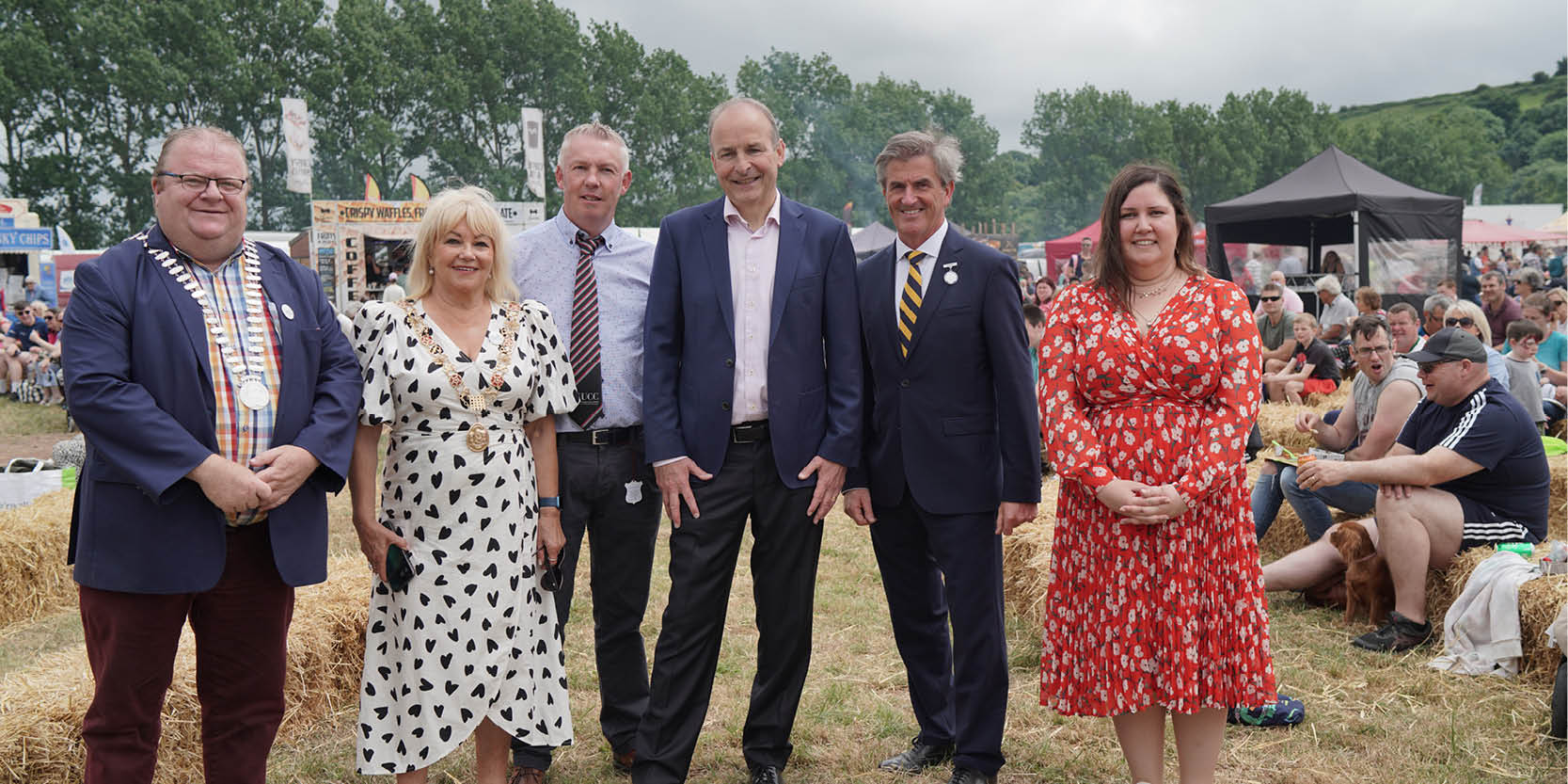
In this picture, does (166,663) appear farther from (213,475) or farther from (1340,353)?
(1340,353)

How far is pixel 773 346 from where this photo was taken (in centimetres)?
315

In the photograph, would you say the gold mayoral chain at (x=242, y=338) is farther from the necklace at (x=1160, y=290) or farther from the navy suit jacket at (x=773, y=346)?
the necklace at (x=1160, y=290)

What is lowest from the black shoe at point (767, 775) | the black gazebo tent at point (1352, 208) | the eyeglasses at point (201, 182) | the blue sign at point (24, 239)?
the black shoe at point (767, 775)

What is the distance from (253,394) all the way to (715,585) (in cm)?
140

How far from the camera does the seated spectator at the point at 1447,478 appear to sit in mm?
4750

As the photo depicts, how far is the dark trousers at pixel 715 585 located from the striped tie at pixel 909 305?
1.78 feet

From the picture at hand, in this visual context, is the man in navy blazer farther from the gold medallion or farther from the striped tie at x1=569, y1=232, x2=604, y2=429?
the striped tie at x1=569, y1=232, x2=604, y2=429

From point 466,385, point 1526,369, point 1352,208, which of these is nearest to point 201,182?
point 466,385

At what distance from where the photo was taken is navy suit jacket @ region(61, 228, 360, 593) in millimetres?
2465

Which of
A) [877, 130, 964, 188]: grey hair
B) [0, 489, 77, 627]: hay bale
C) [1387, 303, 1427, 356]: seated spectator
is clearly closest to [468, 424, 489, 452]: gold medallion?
[877, 130, 964, 188]: grey hair

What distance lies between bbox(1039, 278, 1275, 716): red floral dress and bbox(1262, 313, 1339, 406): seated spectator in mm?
7271

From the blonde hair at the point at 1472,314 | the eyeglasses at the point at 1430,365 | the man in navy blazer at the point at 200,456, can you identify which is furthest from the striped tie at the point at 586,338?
the blonde hair at the point at 1472,314

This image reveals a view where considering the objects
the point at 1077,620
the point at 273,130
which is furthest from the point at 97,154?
the point at 1077,620

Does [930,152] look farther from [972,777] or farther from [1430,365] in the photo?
[1430,365]
